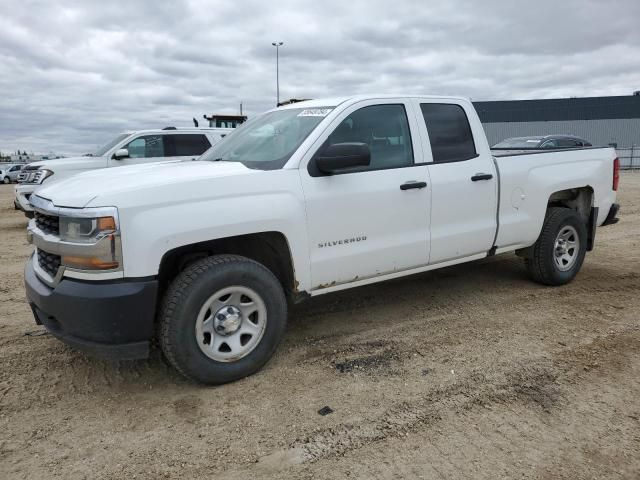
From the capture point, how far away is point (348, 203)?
389cm

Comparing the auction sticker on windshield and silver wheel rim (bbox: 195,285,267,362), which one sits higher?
the auction sticker on windshield

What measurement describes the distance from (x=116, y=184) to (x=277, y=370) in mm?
1684

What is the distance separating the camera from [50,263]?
3.38m

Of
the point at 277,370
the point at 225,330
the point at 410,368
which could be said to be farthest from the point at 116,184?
the point at 410,368

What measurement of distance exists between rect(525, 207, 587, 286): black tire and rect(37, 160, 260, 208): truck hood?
132 inches

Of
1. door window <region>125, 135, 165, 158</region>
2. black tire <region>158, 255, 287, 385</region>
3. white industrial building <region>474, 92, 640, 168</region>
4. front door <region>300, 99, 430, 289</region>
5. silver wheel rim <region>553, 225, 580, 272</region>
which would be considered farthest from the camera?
white industrial building <region>474, 92, 640, 168</region>

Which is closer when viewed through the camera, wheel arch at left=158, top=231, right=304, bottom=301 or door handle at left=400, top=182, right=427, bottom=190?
wheel arch at left=158, top=231, right=304, bottom=301

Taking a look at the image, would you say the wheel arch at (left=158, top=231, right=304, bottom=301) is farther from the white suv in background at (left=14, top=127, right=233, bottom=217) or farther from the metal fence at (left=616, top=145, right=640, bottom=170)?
the metal fence at (left=616, top=145, right=640, bottom=170)

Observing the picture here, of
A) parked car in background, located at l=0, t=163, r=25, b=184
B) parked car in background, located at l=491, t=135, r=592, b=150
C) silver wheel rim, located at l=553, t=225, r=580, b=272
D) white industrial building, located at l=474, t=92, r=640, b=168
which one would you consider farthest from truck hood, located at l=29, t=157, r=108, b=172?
white industrial building, located at l=474, t=92, r=640, b=168

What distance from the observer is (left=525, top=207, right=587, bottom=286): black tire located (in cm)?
541

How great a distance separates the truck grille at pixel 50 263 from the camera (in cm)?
332

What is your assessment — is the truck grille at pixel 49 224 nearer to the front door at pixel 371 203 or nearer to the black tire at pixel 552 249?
the front door at pixel 371 203

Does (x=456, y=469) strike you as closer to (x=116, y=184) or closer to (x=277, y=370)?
(x=277, y=370)

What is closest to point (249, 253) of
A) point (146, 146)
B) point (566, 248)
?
point (566, 248)
